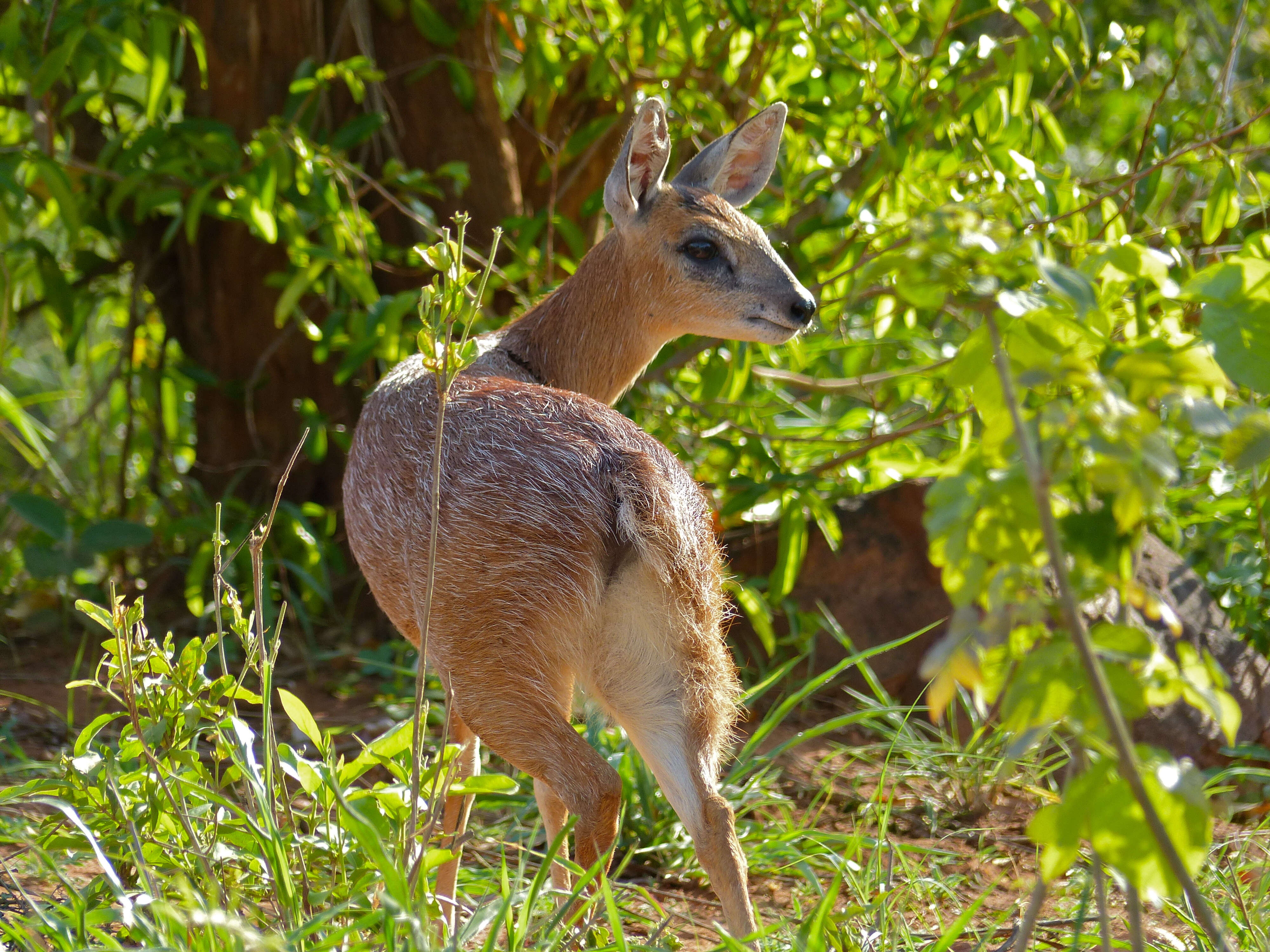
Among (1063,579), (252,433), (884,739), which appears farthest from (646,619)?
(252,433)

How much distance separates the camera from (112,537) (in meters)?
5.00

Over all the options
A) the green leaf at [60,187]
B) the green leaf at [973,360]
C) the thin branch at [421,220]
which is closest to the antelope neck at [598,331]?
the thin branch at [421,220]

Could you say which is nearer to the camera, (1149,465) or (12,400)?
(1149,465)

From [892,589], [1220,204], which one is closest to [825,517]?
[892,589]

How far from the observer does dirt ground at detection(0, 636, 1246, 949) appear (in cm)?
299

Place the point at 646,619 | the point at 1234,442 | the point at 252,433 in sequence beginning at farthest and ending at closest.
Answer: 1. the point at 252,433
2. the point at 646,619
3. the point at 1234,442

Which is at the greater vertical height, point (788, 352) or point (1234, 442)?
point (1234, 442)

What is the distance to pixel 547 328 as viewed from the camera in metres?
3.81

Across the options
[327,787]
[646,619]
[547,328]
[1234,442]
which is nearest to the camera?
[1234,442]

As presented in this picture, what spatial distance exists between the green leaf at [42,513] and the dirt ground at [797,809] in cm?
56

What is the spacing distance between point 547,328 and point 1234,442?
2551mm

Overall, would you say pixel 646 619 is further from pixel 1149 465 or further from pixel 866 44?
pixel 866 44

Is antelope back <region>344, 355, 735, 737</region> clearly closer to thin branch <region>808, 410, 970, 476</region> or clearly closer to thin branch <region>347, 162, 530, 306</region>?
thin branch <region>347, 162, 530, 306</region>

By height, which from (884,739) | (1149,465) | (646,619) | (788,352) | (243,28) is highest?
(243,28)
